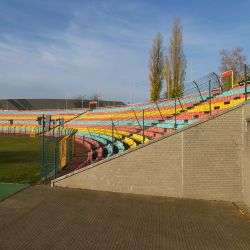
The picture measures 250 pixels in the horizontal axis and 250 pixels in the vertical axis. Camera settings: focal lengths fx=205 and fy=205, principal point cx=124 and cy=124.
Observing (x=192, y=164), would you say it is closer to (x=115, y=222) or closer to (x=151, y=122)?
(x=115, y=222)

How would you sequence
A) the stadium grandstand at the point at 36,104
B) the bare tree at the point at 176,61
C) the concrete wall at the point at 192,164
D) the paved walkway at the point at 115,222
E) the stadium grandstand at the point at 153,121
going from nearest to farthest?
the paved walkway at the point at 115,222, the concrete wall at the point at 192,164, the stadium grandstand at the point at 153,121, the bare tree at the point at 176,61, the stadium grandstand at the point at 36,104

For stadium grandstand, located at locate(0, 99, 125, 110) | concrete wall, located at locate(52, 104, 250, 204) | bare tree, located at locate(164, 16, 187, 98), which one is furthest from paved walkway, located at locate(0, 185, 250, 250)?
stadium grandstand, located at locate(0, 99, 125, 110)

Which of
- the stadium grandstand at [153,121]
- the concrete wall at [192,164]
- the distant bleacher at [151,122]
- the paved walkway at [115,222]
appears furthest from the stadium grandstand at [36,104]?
the paved walkway at [115,222]

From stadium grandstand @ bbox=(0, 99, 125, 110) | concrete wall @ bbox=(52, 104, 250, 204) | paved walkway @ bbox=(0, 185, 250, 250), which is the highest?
stadium grandstand @ bbox=(0, 99, 125, 110)

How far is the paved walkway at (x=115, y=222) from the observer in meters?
4.36

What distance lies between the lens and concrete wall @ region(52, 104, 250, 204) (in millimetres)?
6766

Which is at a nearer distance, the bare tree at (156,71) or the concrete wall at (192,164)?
the concrete wall at (192,164)

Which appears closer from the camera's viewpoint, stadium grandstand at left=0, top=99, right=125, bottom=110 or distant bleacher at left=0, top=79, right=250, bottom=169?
distant bleacher at left=0, top=79, right=250, bottom=169

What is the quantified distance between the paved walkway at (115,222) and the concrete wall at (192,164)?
1.25 feet

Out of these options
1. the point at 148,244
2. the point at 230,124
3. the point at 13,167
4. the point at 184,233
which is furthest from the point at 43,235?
the point at 13,167

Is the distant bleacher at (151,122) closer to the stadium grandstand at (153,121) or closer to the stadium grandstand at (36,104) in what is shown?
the stadium grandstand at (153,121)

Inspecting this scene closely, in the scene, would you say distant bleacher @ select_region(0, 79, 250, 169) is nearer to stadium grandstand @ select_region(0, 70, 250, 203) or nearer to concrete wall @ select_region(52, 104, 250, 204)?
stadium grandstand @ select_region(0, 70, 250, 203)

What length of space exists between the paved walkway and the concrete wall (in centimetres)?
38

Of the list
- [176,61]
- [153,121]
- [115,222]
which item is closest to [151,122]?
[153,121]
